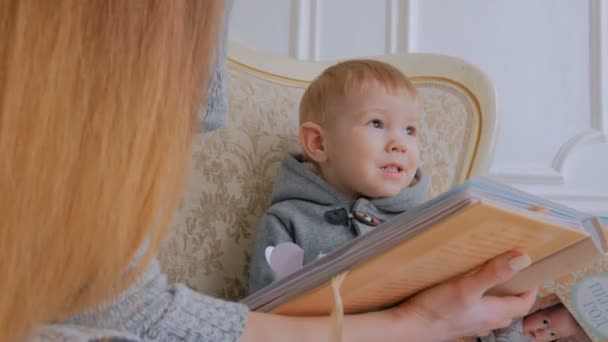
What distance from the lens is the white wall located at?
1.75m

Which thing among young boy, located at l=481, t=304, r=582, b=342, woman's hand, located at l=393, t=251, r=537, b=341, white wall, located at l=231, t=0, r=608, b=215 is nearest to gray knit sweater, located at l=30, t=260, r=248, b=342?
woman's hand, located at l=393, t=251, r=537, b=341

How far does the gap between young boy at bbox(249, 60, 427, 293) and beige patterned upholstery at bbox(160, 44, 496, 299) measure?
0.18ft

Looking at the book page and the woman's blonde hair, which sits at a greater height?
the woman's blonde hair

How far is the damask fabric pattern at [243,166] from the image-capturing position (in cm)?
105

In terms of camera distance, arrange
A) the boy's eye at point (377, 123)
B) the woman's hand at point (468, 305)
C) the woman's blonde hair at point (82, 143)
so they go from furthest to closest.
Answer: the boy's eye at point (377, 123) → the woman's hand at point (468, 305) → the woman's blonde hair at point (82, 143)

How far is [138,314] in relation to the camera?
0.55 meters

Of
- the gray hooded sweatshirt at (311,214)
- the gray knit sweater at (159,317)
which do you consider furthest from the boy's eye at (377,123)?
the gray knit sweater at (159,317)

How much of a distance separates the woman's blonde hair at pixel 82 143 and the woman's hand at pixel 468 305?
1.09ft

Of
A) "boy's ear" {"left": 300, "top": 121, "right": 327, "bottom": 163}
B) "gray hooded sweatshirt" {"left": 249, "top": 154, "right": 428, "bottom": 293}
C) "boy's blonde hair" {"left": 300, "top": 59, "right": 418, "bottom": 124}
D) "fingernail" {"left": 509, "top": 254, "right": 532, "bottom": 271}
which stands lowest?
"gray hooded sweatshirt" {"left": 249, "top": 154, "right": 428, "bottom": 293}

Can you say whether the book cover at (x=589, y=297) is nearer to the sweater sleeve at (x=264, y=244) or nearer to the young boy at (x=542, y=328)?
the young boy at (x=542, y=328)

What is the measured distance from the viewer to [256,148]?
3.76ft

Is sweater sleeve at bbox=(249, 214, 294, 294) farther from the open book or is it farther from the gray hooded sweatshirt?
the open book

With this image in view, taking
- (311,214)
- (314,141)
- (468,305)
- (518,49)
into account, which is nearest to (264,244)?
(311,214)

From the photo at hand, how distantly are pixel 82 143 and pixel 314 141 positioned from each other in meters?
0.69
